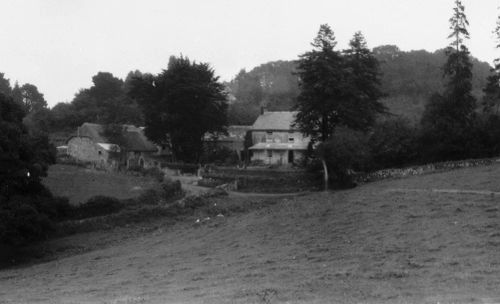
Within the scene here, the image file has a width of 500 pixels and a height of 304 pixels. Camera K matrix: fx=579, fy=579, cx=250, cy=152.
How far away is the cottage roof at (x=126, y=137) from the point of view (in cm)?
7512

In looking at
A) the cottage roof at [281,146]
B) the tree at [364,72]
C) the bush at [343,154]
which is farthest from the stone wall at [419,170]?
the cottage roof at [281,146]

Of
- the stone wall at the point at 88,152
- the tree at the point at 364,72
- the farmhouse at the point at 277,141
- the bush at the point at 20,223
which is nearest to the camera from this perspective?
the bush at the point at 20,223

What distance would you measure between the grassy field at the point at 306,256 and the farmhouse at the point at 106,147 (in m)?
33.8

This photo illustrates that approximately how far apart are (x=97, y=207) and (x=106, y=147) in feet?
109

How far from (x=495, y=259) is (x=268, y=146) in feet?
178

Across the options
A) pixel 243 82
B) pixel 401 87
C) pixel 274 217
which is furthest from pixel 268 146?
pixel 243 82

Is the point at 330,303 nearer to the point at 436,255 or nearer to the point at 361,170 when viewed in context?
the point at 436,255

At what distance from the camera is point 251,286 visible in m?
18.9

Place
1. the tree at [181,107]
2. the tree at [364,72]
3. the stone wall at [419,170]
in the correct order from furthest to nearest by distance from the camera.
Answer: the tree at [181,107] → the tree at [364,72] → the stone wall at [419,170]

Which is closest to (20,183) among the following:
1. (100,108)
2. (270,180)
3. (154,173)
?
(154,173)

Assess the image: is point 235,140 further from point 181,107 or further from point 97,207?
point 97,207

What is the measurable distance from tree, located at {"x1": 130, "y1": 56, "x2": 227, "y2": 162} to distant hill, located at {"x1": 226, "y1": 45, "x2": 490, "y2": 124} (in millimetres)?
22461

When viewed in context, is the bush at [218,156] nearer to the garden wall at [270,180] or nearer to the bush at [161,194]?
the garden wall at [270,180]

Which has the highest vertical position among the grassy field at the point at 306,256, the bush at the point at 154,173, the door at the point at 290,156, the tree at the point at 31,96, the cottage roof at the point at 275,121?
the tree at the point at 31,96
